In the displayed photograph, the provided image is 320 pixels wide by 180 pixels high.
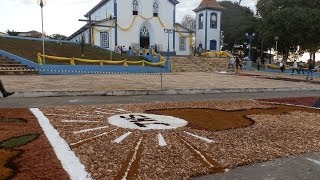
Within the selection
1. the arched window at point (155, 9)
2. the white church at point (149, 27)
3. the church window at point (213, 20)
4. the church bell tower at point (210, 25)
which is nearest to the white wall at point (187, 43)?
the white church at point (149, 27)

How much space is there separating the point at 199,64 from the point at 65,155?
114 ft

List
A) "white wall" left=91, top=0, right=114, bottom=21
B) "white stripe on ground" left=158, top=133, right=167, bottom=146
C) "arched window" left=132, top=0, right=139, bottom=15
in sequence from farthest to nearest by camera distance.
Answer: "white wall" left=91, top=0, right=114, bottom=21, "arched window" left=132, top=0, right=139, bottom=15, "white stripe on ground" left=158, top=133, right=167, bottom=146

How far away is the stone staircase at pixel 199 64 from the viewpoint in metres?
36.5

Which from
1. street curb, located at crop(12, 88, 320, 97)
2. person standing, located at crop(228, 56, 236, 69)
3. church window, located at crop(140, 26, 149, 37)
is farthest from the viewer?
church window, located at crop(140, 26, 149, 37)

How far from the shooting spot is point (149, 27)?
49.9 meters

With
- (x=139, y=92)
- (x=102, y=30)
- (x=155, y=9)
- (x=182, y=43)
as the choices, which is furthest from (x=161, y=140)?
(x=182, y=43)

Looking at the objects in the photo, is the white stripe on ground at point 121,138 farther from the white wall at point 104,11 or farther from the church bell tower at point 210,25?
the church bell tower at point 210,25

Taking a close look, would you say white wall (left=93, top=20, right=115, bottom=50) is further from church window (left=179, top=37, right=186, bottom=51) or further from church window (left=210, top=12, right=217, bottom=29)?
church window (left=210, top=12, right=217, bottom=29)

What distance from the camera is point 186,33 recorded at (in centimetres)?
5109

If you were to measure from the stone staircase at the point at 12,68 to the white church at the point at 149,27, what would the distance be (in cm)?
2021

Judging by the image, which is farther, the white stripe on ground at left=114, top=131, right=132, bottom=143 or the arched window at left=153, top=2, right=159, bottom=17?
the arched window at left=153, top=2, right=159, bottom=17

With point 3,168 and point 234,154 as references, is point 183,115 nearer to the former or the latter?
point 234,154

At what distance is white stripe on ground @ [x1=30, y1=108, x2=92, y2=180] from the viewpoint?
14.4 feet

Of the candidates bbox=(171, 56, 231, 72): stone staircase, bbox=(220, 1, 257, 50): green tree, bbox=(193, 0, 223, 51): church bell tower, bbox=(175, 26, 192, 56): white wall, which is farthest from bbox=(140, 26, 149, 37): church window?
bbox=(220, 1, 257, 50): green tree
